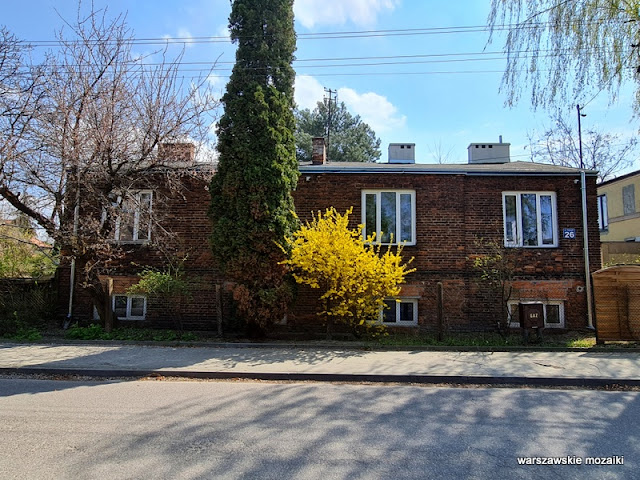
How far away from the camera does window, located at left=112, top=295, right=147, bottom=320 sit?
494 inches

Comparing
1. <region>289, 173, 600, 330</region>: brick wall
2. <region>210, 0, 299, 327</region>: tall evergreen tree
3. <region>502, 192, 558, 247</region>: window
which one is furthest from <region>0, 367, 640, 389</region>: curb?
<region>502, 192, 558, 247</region>: window

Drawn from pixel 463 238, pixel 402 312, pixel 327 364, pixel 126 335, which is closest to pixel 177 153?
pixel 126 335

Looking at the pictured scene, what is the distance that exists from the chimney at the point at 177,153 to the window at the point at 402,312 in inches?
269

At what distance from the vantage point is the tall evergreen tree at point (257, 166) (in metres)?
9.96

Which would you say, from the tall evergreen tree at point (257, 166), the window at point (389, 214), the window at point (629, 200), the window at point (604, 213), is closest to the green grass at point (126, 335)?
the tall evergreen tree at point (257, 166)

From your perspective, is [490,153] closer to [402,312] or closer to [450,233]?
[450,233]

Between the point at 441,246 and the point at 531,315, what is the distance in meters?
3.06

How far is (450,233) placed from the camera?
39.9 feet

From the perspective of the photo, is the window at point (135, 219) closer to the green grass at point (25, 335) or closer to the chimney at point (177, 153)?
the chimney at point (177, 153)

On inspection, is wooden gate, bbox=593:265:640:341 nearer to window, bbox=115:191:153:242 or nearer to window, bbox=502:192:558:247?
window, bbox=502:192:558:247

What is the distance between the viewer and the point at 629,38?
348 inches

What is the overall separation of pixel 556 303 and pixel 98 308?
40.9 ft

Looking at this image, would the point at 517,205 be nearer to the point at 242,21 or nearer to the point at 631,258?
the point at 631,258

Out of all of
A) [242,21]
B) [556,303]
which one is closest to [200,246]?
[242,21]
